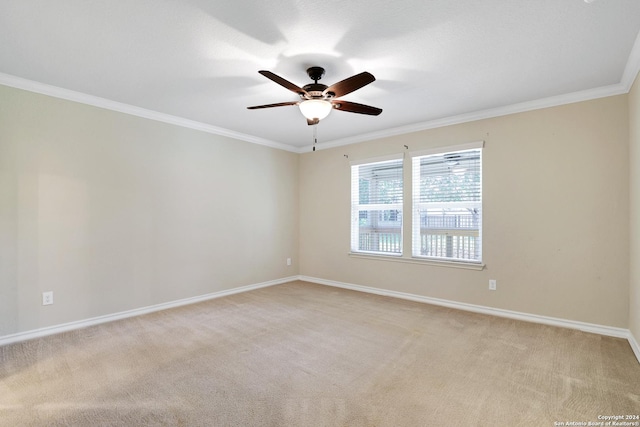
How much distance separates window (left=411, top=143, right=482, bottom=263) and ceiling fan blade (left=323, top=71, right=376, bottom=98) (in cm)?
219

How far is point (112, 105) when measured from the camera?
3428mm

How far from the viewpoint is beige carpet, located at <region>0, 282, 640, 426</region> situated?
181 cm

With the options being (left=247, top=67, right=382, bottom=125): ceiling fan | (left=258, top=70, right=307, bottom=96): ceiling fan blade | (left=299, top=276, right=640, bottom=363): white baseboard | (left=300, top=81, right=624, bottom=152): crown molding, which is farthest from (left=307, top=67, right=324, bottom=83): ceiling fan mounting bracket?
(left=299, top=276, right=640, bottom=363): white baseboard

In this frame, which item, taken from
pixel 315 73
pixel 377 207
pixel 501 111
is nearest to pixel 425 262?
pixel 377 207

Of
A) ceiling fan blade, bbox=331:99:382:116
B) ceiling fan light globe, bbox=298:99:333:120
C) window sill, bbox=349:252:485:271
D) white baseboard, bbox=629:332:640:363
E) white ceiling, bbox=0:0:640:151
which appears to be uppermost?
white ceiling, bbox=0:0:640:151

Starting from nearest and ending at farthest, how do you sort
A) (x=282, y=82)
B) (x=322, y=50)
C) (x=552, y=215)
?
(x=282, y=82) < (x=322, y=50) < (x=552, y=215)

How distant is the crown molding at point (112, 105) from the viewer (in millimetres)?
2856

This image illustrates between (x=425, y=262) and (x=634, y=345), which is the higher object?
(x=425, y=262)

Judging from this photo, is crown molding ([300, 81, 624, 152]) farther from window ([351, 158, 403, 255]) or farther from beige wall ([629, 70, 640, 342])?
window ([351, 158, 403, 255])

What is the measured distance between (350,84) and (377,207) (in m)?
2.71

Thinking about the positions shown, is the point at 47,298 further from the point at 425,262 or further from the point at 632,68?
the point at 632,68

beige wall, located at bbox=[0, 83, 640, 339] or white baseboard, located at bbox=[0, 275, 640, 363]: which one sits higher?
beige wall, located at bbox=[0, 83, 640, 339]

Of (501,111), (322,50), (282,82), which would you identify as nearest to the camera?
(282,82)

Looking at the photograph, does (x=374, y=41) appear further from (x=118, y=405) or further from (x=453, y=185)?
(x=118, y=405)
